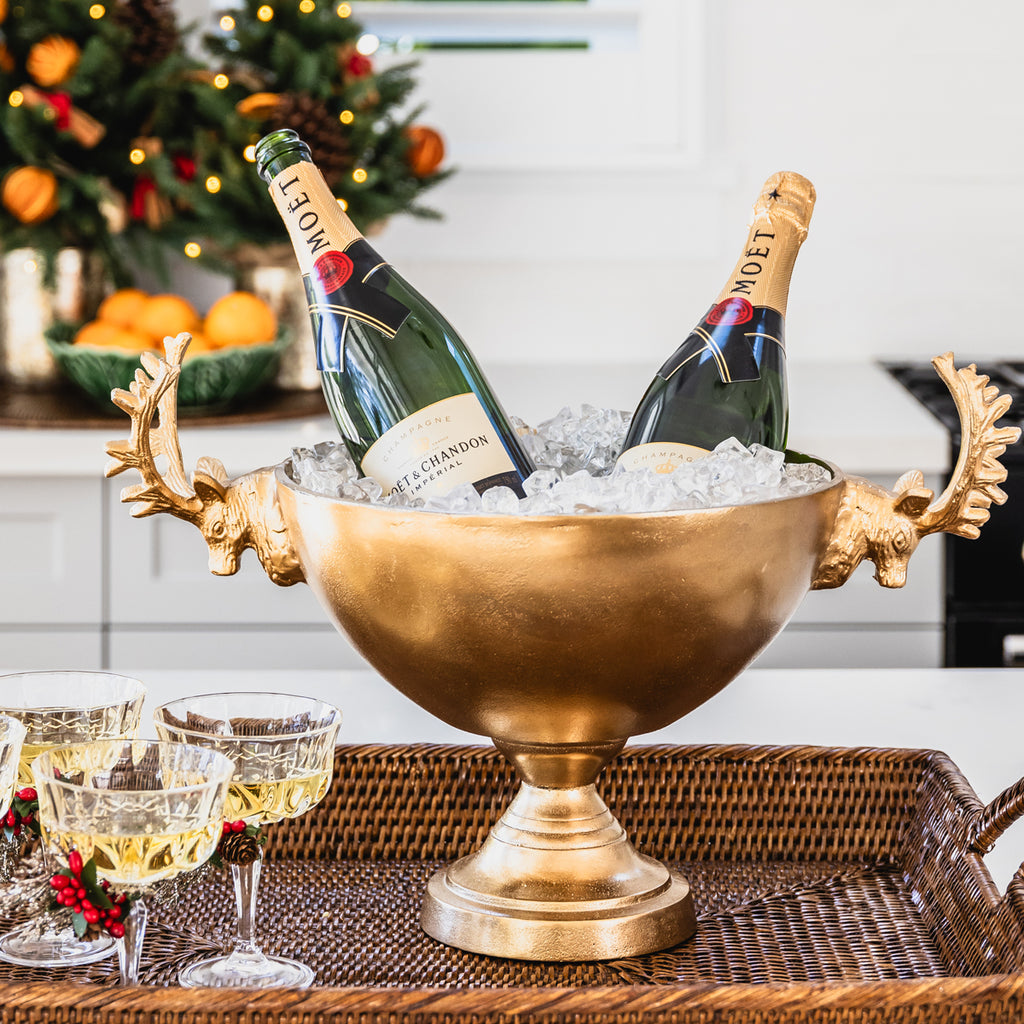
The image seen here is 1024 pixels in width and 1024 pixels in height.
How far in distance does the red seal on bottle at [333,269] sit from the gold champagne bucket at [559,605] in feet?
0.34

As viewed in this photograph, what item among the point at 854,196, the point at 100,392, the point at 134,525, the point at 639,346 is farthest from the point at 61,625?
the point at 854,196

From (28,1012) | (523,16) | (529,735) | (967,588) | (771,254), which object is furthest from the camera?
(523,16)

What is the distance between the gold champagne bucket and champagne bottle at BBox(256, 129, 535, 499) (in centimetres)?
7

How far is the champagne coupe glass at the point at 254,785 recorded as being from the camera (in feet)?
2.21

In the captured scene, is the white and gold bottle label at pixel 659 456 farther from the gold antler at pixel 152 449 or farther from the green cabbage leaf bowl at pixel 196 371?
the green cabbage leaf bowl at pixel 196 371

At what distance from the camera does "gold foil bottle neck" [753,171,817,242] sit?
79 centimetres

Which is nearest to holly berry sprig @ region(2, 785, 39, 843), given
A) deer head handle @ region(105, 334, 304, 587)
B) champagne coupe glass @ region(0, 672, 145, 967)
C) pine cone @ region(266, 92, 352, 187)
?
champagne coupe glass @ region(0, 672, 145, 967)

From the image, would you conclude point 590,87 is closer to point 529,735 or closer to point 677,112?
point 677,112

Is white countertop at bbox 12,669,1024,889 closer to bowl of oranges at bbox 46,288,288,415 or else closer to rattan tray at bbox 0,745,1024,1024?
rattan tray at bbox 0,745,1024,1024

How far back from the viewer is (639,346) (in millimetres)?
2432

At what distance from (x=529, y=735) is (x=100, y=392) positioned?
1.33 meters

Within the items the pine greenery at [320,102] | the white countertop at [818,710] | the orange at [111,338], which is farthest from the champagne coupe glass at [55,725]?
the pine greenery at [320,102]

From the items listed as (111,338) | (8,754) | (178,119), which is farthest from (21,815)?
(178,119)

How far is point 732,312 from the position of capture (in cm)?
84
